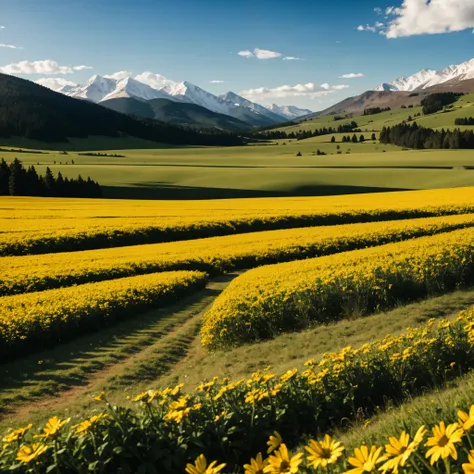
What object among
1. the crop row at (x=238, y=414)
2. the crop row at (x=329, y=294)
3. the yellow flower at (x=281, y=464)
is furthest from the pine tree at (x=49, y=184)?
the yellow flower at (x=281, y=464)

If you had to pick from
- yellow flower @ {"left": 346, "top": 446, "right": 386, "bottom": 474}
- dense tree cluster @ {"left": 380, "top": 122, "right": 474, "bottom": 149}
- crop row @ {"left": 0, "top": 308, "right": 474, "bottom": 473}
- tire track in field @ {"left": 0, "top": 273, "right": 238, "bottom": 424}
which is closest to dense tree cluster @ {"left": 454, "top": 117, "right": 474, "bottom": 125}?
dense tree cluster @ {"left": 380, "top": 122, "right": 474, "bottom": 149}

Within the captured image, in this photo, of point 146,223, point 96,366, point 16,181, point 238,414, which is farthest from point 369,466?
point 16,181

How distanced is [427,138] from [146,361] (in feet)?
502

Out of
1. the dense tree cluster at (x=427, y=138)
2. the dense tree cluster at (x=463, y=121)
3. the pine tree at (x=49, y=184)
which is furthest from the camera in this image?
the dense tree cluster at (x=463, y=121)

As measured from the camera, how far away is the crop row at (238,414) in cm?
554

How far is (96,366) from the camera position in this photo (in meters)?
13.3

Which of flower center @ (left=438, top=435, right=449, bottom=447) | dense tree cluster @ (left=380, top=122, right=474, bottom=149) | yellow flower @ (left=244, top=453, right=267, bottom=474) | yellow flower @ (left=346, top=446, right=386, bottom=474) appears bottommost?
yellow flower @ (left=244, top=453, right=267, bottom=474)

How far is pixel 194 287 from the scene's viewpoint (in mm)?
21719

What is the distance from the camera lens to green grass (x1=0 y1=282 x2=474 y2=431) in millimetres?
11320

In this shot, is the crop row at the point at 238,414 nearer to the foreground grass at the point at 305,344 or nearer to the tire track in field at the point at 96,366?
the foreground grass at the point at 305,344

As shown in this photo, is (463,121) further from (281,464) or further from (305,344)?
(281,464)

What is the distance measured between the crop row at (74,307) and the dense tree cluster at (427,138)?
137046 mm

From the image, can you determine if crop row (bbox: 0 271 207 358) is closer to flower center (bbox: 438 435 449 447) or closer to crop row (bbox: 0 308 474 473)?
crop row (bbox: 0 308 474 473)

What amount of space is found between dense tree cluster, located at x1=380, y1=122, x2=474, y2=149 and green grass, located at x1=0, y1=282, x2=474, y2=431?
453 ft
